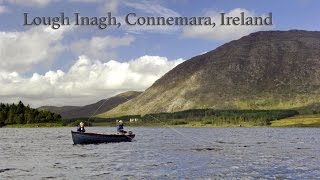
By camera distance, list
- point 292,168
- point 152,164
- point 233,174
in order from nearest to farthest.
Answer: point 233,174 → point 292,168 → point 152,164

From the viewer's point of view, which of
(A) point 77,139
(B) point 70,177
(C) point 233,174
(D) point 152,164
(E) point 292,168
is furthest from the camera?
(A) point 77,139

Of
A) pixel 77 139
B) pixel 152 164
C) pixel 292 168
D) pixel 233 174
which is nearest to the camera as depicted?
pixel 233 174

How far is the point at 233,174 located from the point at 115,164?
43.3 feet

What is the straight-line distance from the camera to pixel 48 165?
46.6 metres

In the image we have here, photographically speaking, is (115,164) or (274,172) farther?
(115,164)

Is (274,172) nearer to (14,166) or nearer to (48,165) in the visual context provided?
(48,165)

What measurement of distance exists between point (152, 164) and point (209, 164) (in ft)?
18.7

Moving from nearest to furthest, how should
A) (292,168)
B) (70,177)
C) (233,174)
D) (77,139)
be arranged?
(70,177), (233,174), (292,168), (77,139)

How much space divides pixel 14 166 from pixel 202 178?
19.1m

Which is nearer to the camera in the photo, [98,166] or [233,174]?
[233,174]

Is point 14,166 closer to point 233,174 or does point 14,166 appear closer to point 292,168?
point 233,174

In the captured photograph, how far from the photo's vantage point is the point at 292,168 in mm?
44906

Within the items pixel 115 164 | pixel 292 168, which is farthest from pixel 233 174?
pixel 115 164

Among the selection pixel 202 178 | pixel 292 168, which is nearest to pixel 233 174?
pixel 202 178
